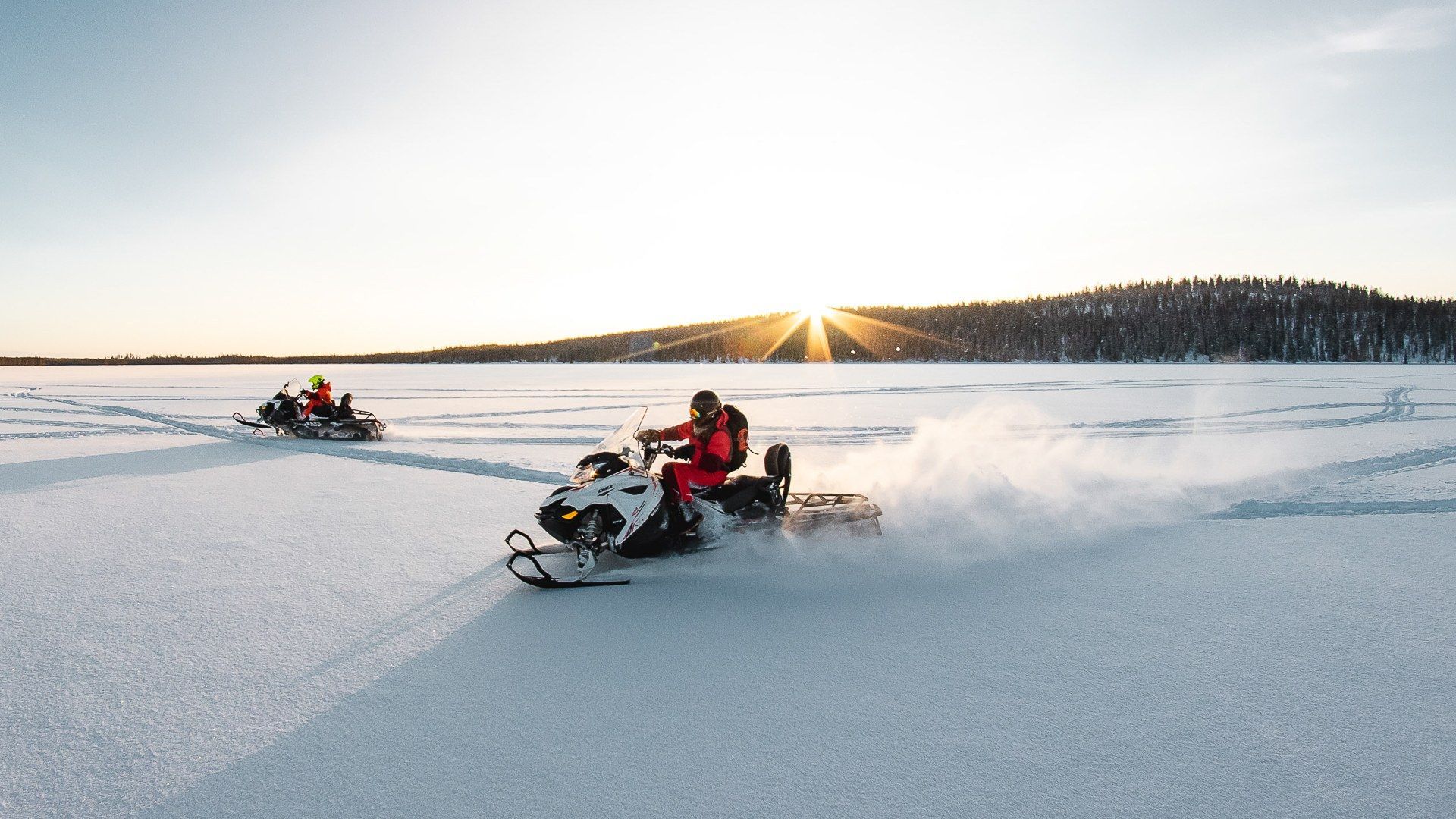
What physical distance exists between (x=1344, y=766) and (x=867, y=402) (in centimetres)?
1952

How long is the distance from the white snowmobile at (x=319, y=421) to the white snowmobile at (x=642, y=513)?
30.5 ft

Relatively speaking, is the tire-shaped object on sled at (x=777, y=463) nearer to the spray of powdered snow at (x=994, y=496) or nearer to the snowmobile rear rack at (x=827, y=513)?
the snowmobile rear rack at (x=827, y=513)

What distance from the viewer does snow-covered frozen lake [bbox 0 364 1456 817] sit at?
2.49 m

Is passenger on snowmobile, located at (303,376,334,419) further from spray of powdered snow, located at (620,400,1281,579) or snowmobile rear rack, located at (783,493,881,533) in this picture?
snowmobile rear rack, located at (783,493,881,533)

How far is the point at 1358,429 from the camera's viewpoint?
45.0ft

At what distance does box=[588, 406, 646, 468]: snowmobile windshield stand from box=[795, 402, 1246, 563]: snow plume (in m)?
2.13

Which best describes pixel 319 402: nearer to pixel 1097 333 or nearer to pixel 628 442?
pixel 628 442

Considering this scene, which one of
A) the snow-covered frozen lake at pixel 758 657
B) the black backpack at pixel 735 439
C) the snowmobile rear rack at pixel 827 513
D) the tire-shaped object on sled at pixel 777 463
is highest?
the black backpack at pixel 735 439

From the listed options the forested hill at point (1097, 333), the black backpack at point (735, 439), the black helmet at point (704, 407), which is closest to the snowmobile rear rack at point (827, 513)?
the black backpack at point (735, 439)

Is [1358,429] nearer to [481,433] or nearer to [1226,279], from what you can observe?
[481,433]

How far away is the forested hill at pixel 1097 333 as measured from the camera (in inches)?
3676

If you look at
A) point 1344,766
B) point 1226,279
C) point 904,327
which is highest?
point 1226,279

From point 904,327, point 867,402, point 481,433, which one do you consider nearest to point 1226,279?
point 904,327

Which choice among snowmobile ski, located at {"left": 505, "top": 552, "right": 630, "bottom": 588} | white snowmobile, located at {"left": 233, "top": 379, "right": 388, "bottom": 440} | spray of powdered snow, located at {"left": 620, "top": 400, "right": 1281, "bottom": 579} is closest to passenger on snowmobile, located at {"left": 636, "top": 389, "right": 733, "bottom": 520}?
spray of powdered snow, located at {"left": 620, "top": 400, "right": 1281, "bottom": 579}
